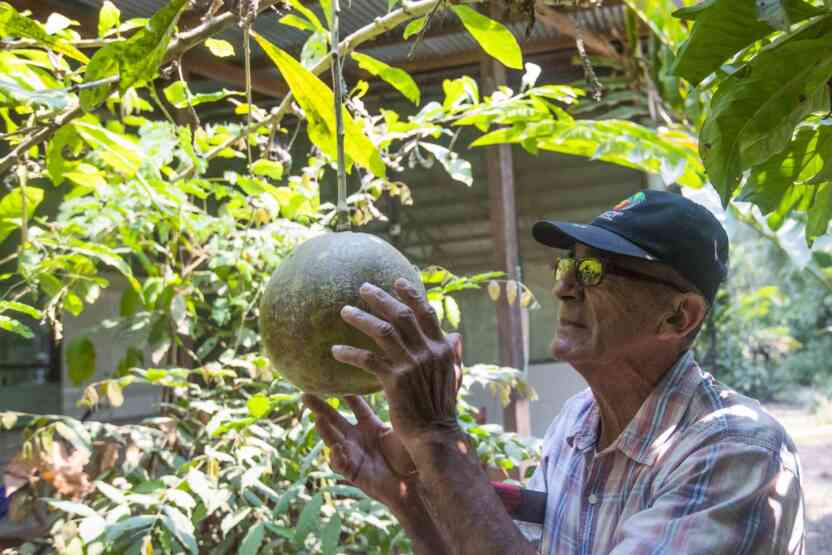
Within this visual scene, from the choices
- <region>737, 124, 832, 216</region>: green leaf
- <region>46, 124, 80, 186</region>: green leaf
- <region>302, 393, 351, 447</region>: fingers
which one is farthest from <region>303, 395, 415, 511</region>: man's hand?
<region>46, 124, 80, 186</region>: green leaf

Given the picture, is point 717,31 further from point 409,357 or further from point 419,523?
point 419,523

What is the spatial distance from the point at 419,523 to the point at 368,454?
15 centimetres

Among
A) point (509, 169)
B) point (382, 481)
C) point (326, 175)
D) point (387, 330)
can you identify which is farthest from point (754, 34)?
point (326, 175)

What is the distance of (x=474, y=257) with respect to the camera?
539cm

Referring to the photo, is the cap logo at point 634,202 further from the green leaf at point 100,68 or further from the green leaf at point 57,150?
the green leaf at point 57,150

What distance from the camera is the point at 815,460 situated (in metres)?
6.83

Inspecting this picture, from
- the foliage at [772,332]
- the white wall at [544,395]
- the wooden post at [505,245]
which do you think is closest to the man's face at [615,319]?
the wooden post at [505,245]

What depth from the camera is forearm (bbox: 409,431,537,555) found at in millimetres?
1208

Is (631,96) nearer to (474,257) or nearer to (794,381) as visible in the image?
(474,257)

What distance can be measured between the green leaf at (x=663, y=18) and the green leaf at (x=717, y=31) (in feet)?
6.68

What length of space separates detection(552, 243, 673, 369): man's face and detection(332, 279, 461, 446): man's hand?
42 centimetres

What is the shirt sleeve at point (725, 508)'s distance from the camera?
47.6 inches

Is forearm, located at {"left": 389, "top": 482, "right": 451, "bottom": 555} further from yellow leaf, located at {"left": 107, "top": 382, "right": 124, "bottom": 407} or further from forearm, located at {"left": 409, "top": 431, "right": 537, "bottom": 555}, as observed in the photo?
yellow leaf, located at {"left": 107, "top": 382, "right": 124, "bottom": 407}

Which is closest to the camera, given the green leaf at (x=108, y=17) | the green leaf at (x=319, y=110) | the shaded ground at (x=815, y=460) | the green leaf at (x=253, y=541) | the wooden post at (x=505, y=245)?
the green leaf at (x=319, y=110)
